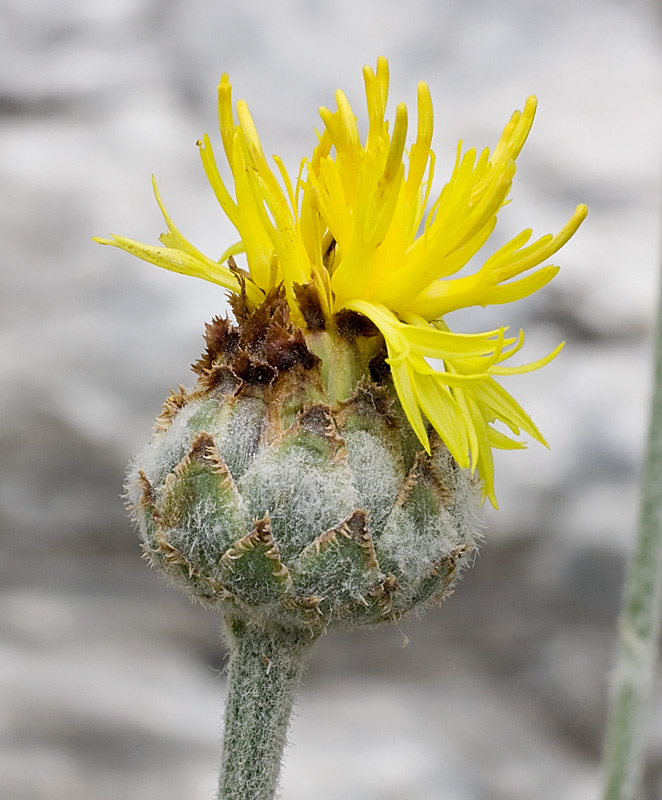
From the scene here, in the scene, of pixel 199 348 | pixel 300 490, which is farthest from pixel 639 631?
pixel 199 348

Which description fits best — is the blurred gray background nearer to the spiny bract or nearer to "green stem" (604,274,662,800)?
the spiny bract

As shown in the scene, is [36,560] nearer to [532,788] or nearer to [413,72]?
[532,788]

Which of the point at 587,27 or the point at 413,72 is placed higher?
the point at 587,27

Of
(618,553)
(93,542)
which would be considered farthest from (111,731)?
(618,553)

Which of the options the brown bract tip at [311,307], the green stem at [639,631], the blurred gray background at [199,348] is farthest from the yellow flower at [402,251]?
the blurred gray background at [199,348]

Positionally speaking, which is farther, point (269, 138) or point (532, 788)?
point (269, 138)

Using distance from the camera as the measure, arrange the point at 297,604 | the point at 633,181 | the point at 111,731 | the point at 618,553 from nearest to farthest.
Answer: the point at 297,604 → the point at 111,731 → the point at 618,553 → the point at 633,181

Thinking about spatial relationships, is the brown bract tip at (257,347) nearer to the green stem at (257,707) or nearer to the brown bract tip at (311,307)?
the brown bract tip at (311,307)
